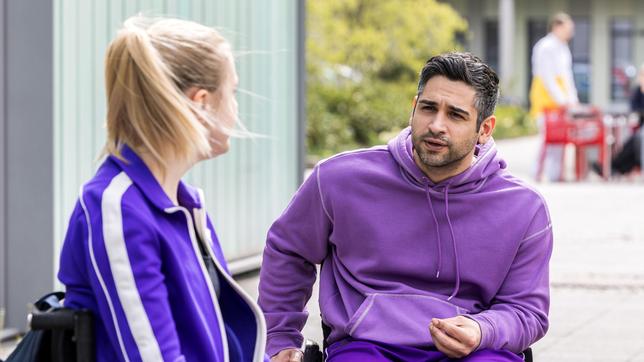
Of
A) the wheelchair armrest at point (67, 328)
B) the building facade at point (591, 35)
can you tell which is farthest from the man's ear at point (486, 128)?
the building facade at point (591, 35)

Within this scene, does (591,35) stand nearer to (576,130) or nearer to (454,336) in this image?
(576,130)

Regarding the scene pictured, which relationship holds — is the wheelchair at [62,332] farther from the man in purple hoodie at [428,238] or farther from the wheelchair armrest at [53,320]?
the man in purple hoodie at [428,238]

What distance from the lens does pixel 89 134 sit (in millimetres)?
6137

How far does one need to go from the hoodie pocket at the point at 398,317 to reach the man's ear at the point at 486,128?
0.48 meters

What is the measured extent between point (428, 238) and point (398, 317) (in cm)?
23

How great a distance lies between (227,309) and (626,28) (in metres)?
45.4

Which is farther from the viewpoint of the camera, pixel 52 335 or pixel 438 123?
pixel 438 123

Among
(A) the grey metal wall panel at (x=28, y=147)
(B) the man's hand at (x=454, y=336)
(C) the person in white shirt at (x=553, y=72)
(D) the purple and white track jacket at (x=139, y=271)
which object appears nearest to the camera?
(D) the purple and white track jacket at (x=139, y=271)

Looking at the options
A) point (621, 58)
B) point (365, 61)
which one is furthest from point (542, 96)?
point (621, 58)

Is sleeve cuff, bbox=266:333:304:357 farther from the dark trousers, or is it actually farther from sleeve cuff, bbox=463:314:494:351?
A: the dark trousers

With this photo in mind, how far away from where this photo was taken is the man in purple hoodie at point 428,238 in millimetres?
3604

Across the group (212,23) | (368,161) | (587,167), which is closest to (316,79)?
(587,167)

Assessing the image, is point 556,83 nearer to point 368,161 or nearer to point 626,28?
point 368,161

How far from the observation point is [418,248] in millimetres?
3658
